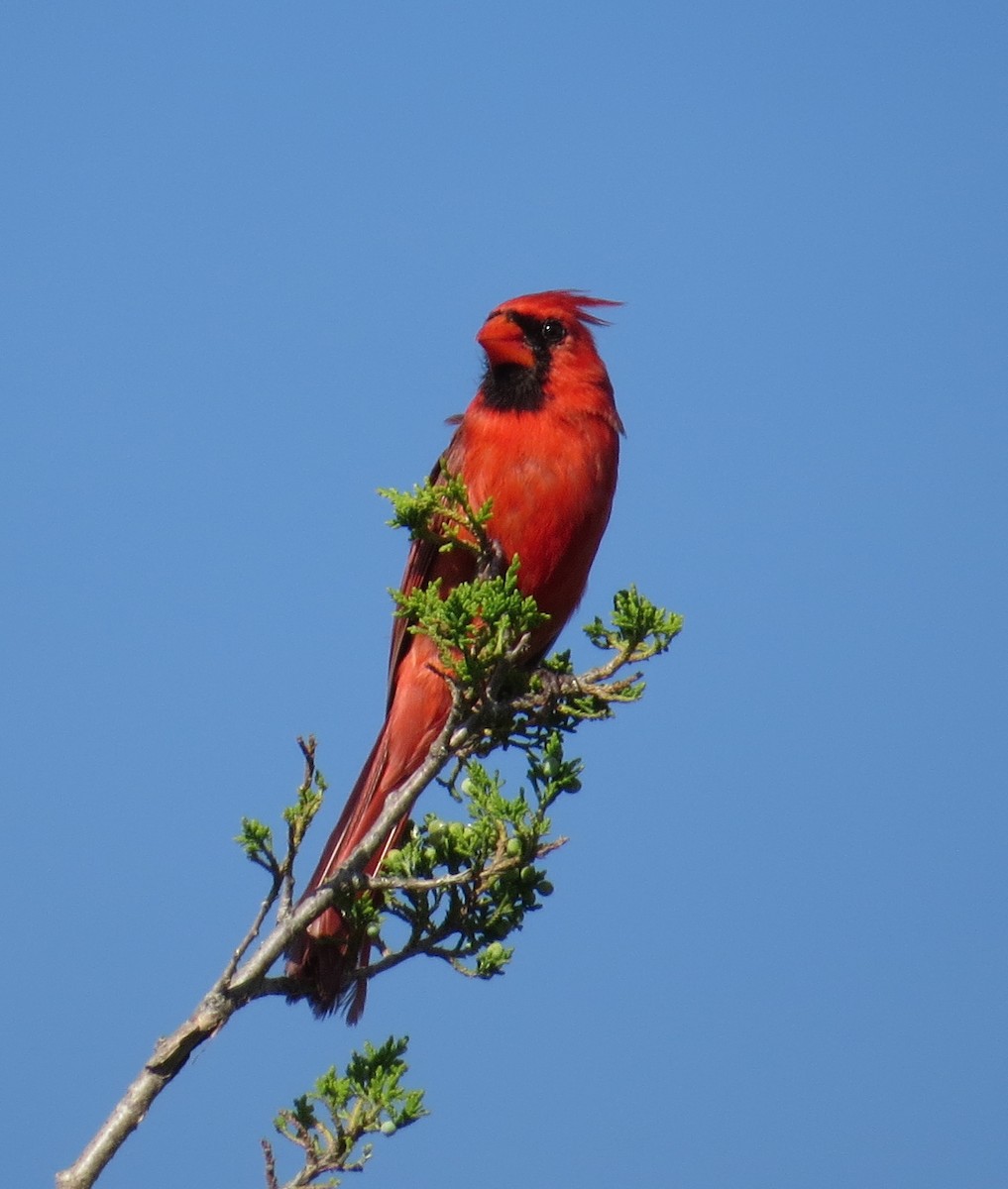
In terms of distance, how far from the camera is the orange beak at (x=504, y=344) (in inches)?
159

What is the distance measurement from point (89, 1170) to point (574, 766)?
4.18 feet

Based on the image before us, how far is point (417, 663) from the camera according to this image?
4.02m

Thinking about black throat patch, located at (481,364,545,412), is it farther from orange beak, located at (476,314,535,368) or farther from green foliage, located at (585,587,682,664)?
green foliage, located at (585,587,682,664)

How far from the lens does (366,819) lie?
3701 mm

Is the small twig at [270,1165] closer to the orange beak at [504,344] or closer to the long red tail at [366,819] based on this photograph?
the long red tail at [366,819]

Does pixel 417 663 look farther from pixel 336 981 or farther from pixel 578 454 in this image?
pixel 336 981

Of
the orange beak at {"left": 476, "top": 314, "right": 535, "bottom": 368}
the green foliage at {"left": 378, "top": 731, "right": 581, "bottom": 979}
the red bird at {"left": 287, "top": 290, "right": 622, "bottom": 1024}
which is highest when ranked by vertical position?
the orange beak at {"left": 476, "top": 314, "right": 535, "bottom": 368}

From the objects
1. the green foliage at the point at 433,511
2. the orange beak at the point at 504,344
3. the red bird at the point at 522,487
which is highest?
the orange beak at the point at 504,344

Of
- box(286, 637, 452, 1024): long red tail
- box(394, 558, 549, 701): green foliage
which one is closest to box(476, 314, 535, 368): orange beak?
box(286, 637, 452, 1024): long red tail

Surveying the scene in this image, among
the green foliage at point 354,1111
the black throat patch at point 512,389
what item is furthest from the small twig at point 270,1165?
the black throat patch at point 512,389

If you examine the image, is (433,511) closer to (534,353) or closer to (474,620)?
(474,620)

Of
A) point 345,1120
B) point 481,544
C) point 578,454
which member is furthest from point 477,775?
point 578,454

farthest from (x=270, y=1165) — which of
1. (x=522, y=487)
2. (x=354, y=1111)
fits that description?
(x=522, y=487)

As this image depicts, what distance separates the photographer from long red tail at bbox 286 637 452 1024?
10.5ft
